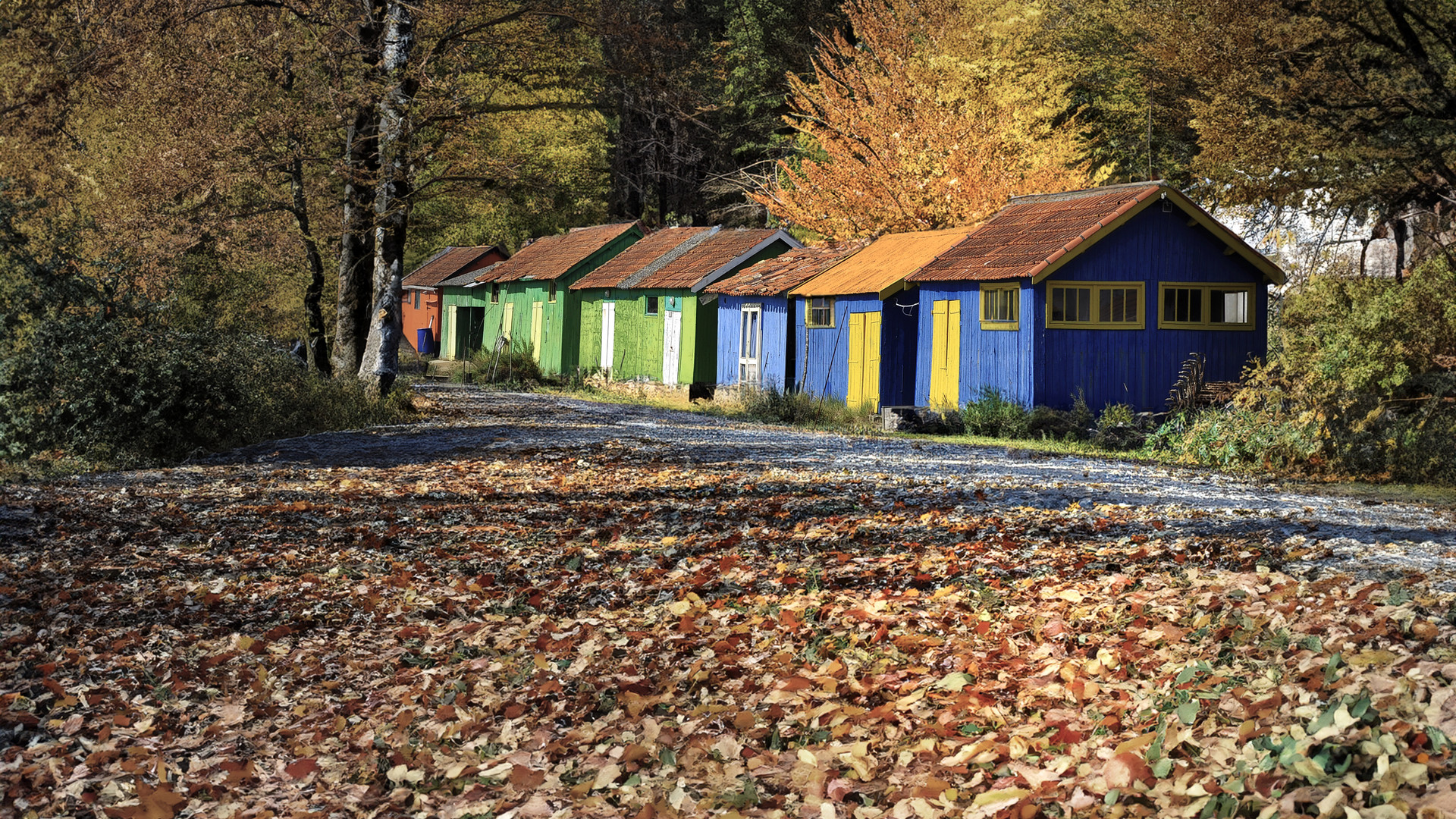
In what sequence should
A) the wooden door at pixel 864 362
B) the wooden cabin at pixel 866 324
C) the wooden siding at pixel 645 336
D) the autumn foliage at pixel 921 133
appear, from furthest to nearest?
the autumn foliage at pixel 921 133, the wooden siding at pixel 645 336, the wooden door at pixel 864 362, the wooden cabin at pixel 866 324

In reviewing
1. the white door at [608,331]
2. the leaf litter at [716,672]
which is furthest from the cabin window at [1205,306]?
the white door at [608,331]

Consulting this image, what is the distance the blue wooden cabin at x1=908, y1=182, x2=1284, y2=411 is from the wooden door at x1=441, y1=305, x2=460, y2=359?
30151 mm

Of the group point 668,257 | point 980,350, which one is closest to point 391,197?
point 980,350

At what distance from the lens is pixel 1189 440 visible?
1717 cm

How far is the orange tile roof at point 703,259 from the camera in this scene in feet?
102

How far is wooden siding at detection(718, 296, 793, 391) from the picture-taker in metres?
26.9

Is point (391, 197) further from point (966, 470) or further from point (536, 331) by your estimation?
point (536, 331)

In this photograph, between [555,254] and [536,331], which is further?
[555,254]

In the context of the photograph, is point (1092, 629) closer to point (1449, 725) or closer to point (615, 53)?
point (1449, 725)

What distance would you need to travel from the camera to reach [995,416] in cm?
2052

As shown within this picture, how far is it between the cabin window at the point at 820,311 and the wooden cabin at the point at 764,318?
25.7 inches

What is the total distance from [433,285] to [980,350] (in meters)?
32.1

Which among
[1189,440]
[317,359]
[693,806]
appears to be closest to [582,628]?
[693,806]

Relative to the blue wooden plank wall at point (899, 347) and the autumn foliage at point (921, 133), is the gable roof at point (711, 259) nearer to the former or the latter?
the autumn foliage at point (921, 133)
